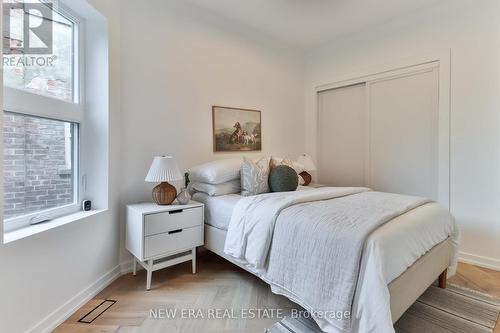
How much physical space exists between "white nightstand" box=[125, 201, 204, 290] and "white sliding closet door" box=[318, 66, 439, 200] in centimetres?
234

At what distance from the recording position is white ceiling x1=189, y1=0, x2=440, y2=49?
2.76m

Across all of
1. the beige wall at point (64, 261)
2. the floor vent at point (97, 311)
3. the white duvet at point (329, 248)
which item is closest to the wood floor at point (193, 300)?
the floor vent at point (97, 311)

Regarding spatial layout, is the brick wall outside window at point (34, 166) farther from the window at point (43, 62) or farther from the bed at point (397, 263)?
the bed at point (397, 263)

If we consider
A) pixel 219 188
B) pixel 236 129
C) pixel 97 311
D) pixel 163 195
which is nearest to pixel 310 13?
pixel 236 129

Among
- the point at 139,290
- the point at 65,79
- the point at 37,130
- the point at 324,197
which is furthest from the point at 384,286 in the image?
the point at 65,79

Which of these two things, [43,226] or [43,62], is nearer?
[43,226]

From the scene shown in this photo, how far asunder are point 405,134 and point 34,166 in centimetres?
360

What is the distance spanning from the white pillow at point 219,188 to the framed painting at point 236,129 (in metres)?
0.56

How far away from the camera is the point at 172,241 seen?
6.97ft

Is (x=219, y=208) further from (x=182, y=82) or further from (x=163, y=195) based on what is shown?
(x=182, y=82)

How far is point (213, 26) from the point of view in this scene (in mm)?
2959

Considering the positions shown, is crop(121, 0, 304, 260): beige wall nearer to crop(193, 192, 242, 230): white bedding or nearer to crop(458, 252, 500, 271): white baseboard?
crop(193, 192, 242, 230): white bedding

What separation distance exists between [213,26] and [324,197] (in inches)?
91.1

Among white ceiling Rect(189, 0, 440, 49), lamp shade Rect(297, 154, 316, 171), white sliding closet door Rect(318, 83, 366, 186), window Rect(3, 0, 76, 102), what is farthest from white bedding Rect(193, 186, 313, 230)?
white ceiling Rect(189, 0, 440, 49)
